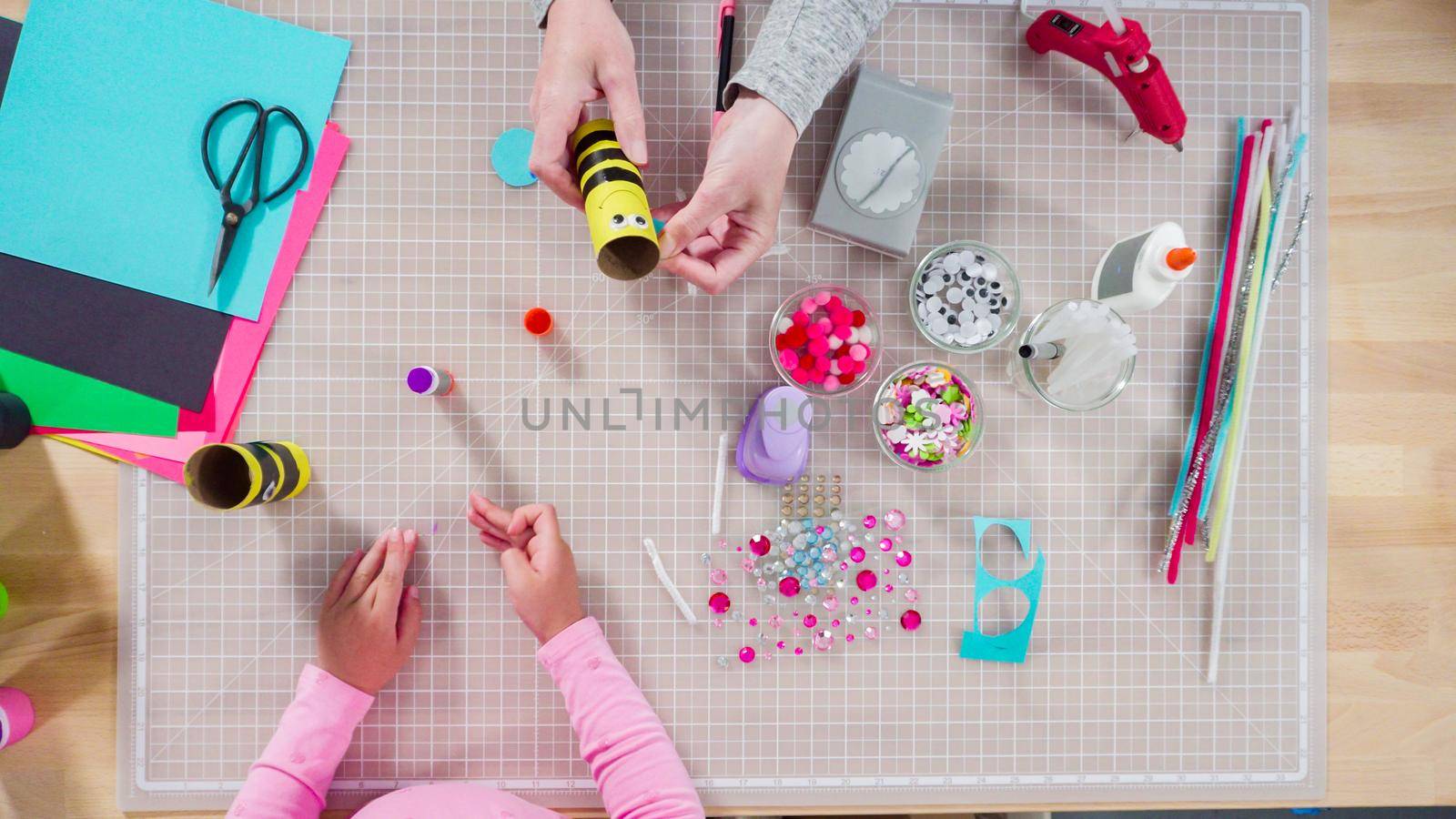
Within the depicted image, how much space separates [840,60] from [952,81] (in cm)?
20

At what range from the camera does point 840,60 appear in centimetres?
85

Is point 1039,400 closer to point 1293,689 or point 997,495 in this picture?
point 997,495

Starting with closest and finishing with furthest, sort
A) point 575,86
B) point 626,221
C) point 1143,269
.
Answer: point 626,221, point 575,86, point 1143,269

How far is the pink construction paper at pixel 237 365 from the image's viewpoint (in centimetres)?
94

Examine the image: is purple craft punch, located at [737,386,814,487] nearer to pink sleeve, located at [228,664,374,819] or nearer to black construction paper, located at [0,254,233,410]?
pink sleeve, located at [228,664,374,819]

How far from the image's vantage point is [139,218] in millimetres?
943

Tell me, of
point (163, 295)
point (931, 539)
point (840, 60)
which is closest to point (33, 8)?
point (163, 295)

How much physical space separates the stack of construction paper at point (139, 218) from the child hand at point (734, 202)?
1.57 feet

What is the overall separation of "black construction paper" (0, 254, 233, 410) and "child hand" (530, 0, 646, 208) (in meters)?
0.48

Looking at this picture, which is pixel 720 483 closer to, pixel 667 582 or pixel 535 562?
pixel 667 582

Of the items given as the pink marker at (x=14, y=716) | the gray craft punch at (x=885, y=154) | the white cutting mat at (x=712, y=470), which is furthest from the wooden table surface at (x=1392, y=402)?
the pink marker at (x=14, y=716)

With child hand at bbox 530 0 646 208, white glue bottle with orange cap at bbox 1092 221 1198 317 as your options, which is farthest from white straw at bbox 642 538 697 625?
white glue bottle with orange cap at bbox 1092 221 1198 317

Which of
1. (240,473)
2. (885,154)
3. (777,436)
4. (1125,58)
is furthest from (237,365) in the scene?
(1125,58)

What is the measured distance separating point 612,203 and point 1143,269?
61cm
